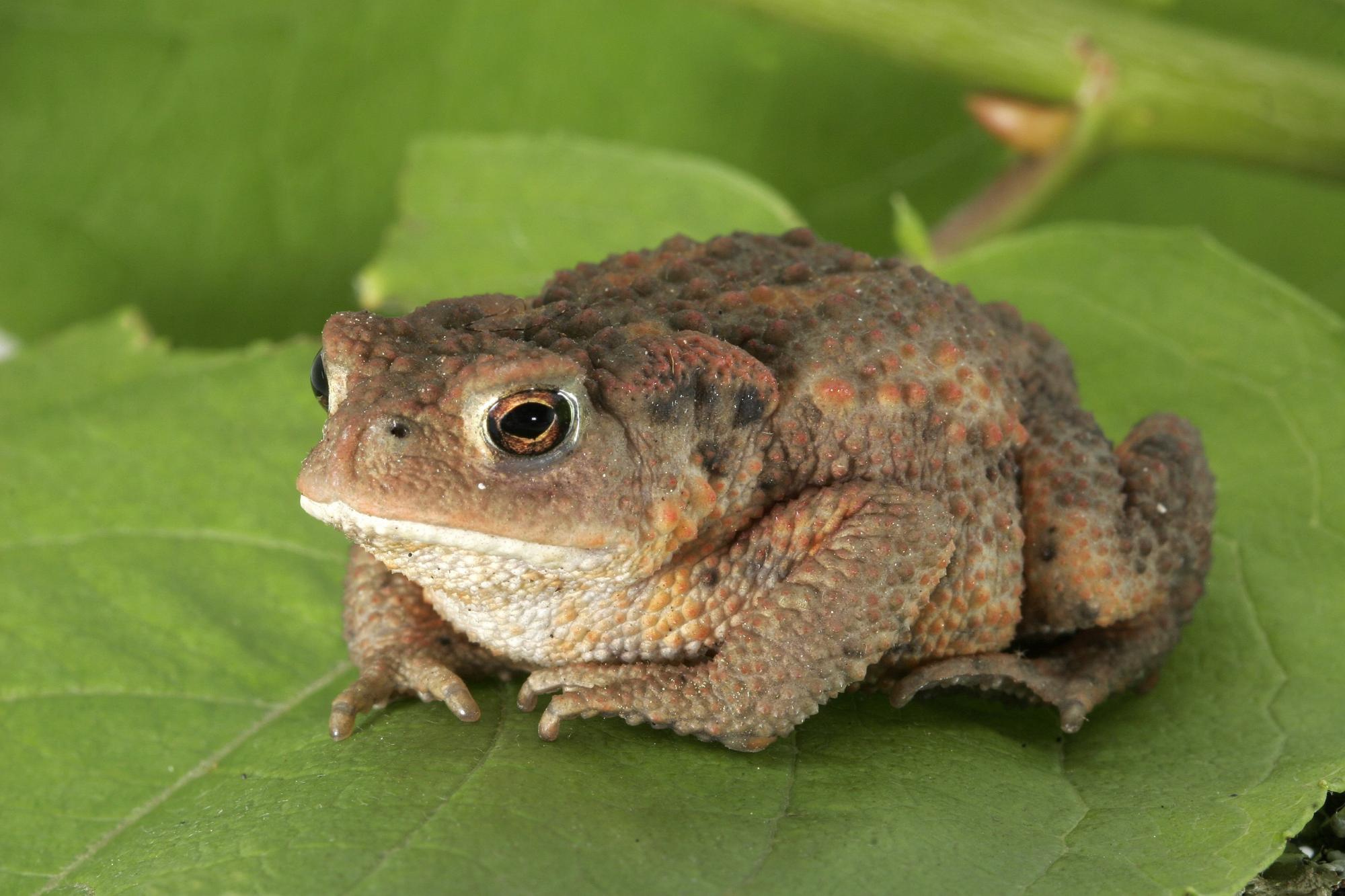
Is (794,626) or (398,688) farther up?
(794,626)

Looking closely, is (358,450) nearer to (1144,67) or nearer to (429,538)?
(429,538)

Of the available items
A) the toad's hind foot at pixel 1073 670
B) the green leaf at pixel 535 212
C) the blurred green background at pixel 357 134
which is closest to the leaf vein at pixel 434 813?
the toad's hind foot at pixel 1073 670

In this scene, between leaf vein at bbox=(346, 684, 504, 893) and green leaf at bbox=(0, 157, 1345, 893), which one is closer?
leaf vein at bbox=(346, 684, 504, 893)

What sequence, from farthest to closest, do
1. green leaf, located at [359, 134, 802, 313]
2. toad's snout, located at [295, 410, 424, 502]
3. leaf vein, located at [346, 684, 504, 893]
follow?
green leaf, located at [359, 134, 802, 313]
toad's snout, located at [295, 410, 424, 502]
leaf vein, located at [346, 684, 504, 893]

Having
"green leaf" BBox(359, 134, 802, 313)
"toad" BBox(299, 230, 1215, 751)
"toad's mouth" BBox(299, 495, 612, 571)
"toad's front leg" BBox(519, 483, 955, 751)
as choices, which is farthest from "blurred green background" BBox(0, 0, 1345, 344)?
"toad's mouth" BBox(299, 495, 612, 571)

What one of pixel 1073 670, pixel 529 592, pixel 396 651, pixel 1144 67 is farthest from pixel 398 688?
pixel 1144 67

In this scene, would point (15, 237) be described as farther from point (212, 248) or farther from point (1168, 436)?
point (1168, 436)

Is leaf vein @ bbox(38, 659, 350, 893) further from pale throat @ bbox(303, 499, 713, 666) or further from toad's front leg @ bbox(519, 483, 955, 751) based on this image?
toad's front leg @ bbox(519, 483, 955, 751)
